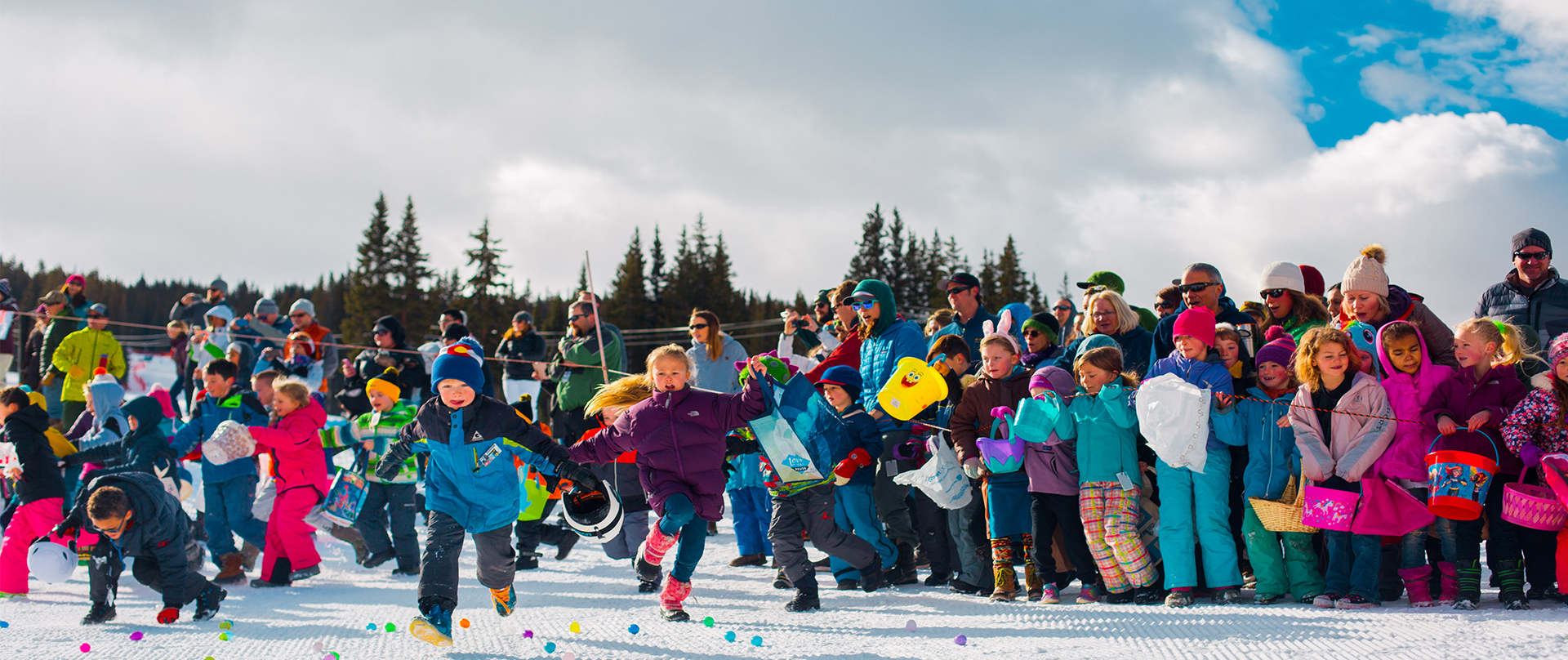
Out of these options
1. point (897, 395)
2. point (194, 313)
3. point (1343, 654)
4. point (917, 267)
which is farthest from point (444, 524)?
point (917, 267)

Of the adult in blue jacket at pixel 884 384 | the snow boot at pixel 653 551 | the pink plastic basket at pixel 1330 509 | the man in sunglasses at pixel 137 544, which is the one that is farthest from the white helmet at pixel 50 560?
the pink plastic basket at pixel 1330 509

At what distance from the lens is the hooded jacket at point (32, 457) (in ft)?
24.1

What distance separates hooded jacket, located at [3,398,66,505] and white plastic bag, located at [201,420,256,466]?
3.43ft

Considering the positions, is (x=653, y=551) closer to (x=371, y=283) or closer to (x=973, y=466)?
(x=973, y=466)

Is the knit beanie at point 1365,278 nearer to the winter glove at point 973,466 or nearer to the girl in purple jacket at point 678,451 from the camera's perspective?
the winter glove at point 973,466

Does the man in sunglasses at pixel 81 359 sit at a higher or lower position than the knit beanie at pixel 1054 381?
higher

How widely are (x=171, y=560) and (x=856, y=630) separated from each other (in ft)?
13.8

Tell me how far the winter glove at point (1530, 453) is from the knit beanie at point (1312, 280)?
1.91 m

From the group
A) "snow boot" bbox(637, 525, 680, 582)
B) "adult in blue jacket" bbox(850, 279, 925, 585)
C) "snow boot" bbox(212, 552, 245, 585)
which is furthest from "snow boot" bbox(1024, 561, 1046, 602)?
"snow boot" bbox(212, 552, 245, 585)

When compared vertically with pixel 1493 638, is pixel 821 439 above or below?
above

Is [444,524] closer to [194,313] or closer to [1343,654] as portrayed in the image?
[1343,654]

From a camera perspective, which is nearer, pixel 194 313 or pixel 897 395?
pixel 897 395

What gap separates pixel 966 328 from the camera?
25.7ft

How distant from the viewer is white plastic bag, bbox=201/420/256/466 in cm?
748
